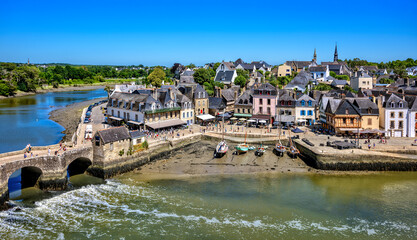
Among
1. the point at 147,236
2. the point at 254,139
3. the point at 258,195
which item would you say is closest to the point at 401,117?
the point at 254,139

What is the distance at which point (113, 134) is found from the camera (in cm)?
3534

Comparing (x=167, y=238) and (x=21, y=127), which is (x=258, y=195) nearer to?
(x=167, y=238)

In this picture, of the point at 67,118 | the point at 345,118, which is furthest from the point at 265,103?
the point at 67,118

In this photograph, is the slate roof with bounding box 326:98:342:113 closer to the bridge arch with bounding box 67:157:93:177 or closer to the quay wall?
the quay wall

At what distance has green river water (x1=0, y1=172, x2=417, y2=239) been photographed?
23.8 metres

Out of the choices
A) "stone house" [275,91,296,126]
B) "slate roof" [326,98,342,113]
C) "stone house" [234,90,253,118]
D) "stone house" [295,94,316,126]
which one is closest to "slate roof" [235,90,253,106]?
"stone house" [234,90,253,118]

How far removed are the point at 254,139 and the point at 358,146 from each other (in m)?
13.4

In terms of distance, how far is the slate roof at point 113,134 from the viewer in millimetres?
34175

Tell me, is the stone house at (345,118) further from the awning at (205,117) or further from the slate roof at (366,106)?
the awning at (205,117)

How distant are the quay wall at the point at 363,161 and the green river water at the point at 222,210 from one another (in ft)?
7.91

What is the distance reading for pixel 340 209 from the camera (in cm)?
2767

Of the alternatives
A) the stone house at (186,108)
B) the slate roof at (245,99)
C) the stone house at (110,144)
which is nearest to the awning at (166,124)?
the stone house at (186,108)

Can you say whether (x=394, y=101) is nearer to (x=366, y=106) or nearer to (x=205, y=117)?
(x=366, y=106)

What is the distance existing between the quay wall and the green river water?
94.9 inches
